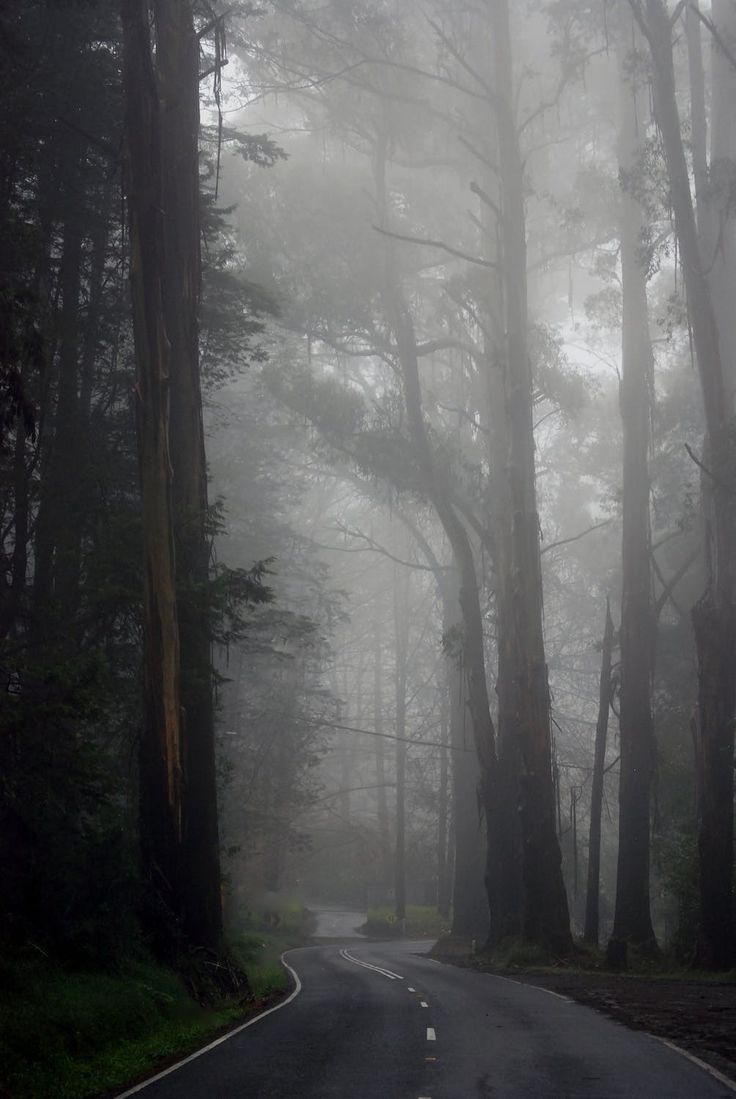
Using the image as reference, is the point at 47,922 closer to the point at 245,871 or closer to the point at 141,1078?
the point at 141,1078

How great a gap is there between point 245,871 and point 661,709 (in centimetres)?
Answer: 1814

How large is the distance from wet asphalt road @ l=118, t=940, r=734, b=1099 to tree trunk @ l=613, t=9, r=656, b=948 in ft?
29.1

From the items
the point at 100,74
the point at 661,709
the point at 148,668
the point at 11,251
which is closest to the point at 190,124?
the point at 100,74

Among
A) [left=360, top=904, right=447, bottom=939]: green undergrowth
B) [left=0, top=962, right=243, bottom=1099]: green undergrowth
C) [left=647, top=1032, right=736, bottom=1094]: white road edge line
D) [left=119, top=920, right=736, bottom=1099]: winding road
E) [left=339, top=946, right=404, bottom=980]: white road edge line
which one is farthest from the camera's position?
[left=360, top=904, right=447, bottom=939]: green undergrowth

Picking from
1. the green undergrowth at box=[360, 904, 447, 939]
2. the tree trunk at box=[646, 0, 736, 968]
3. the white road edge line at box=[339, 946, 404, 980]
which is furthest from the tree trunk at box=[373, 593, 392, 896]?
the tree trunk at box=[646, 0, 736, 968]

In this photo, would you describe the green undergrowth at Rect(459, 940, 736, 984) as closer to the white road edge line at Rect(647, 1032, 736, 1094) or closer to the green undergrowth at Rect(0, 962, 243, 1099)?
the green undergrowth at Rect(0, 962, 243, 1099)

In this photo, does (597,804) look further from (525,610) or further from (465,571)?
(525,610)

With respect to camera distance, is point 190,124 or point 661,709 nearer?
point 190,124

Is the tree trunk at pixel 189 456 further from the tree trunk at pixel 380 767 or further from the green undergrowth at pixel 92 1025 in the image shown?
the tree trunk at pixel 380 767

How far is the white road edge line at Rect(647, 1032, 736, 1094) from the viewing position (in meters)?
10.1

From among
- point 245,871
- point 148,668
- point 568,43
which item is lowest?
point 245,871

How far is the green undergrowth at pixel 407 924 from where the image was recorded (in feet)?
184

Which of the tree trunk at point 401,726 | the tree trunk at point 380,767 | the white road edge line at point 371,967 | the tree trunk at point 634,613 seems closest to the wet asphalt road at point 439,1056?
the white road edge line at point 371,967

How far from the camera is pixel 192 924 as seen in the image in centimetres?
1755
